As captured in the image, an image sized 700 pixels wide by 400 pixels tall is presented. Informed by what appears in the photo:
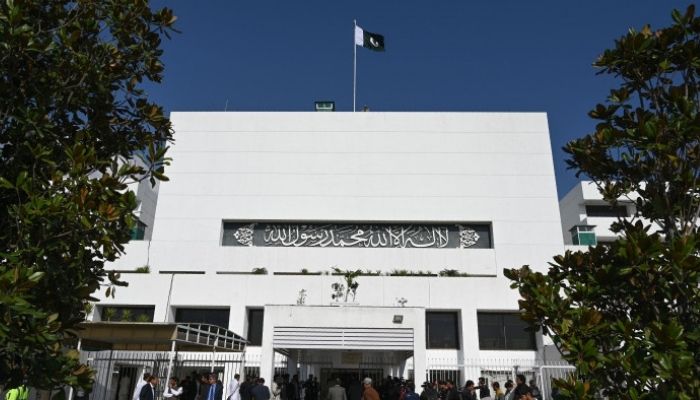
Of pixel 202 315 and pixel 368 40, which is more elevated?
pixel 368 40

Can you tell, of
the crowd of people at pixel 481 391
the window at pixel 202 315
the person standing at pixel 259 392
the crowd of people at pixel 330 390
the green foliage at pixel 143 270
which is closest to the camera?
the crowd of people at pixel 481 391

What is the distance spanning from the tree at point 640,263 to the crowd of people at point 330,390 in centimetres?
532

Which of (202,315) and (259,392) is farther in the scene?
(202,315)

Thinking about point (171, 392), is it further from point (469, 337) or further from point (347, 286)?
point (469, 337)

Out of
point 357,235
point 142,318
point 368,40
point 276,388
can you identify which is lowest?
point 276,388

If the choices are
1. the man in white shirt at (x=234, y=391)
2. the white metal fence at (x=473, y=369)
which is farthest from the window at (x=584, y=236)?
the man in white shirt at (x=234, y=391)

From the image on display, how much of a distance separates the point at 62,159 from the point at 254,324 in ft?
66.4

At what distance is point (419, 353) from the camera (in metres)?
15.1

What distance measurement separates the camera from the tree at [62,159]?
396 centimetres

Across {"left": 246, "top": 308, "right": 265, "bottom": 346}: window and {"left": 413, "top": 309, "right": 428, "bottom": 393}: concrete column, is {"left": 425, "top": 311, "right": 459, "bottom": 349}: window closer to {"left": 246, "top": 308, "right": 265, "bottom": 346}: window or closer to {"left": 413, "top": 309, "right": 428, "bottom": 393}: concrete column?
{"left": 246, "top": 308, "right": 265, "bottom": 346}: window

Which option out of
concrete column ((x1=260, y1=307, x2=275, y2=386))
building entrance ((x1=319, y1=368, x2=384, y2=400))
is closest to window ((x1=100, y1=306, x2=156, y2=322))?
building entrance ((x1=319, y1=368, x2=384, y2=400))

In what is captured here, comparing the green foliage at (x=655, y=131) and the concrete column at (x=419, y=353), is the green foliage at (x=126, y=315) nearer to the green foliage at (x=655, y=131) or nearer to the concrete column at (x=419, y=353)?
the concrete column at (x=419, y=353)

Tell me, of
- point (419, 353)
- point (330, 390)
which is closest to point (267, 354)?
point (330, 390)

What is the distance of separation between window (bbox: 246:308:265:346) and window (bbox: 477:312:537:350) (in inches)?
394
